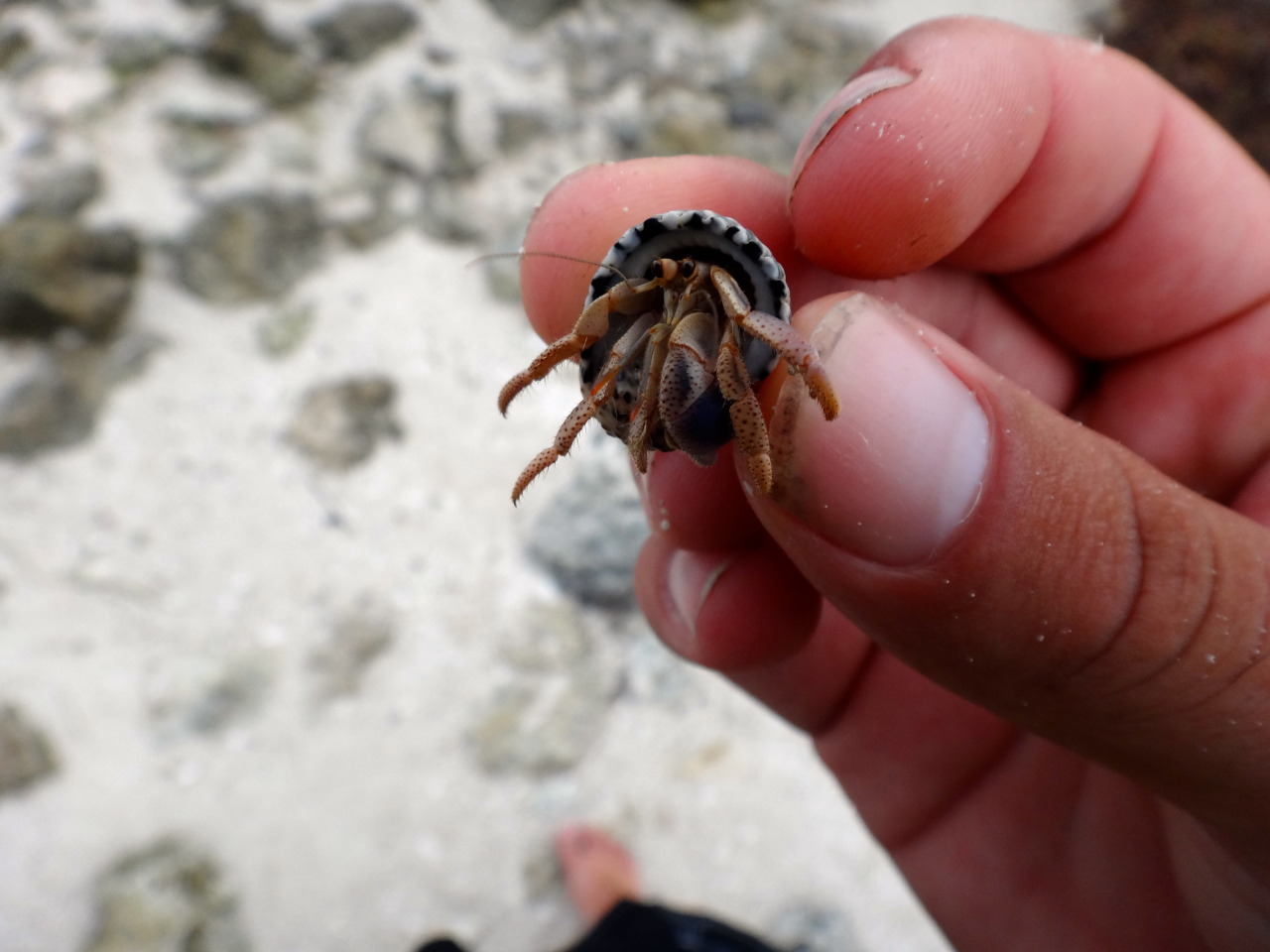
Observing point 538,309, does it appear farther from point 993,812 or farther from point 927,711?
point 993,812

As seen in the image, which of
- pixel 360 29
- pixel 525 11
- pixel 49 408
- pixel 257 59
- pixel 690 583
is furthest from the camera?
pixel 525 11

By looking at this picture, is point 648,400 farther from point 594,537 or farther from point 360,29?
point 360,29

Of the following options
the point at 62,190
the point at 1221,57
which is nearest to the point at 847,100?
the point at 62,190

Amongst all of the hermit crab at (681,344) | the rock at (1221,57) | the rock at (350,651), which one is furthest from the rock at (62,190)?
the rock at (1221,57)

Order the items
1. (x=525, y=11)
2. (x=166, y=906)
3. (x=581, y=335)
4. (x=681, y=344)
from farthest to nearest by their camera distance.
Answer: (x=525, y=11) < (x=166, y=906) < (x=581, y=335) < (x=681, y=344)

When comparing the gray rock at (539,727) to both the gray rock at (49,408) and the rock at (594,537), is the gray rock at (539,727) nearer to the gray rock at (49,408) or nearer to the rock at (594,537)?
the rock at (594,537)

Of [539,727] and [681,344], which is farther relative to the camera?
[539,727]

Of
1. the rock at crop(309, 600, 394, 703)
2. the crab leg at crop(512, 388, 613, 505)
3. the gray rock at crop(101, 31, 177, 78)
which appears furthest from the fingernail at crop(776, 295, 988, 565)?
the gray rock at crop(101, 31, 177, 78)
